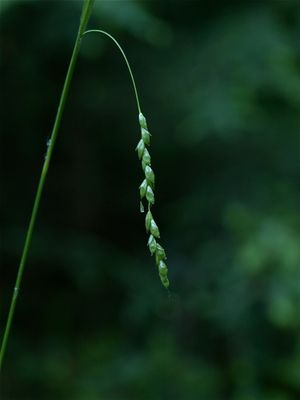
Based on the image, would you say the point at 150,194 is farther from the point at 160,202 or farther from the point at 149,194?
the point at 160,202

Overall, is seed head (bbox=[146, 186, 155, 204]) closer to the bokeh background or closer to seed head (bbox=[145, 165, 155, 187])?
seed head (bbox=[145, 165, 155, 187])

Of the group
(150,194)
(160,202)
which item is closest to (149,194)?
(150,194)

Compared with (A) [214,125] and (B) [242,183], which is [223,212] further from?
(A) [214,125]

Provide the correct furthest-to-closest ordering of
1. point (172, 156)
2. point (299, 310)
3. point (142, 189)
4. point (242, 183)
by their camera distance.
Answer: point (172, 156) < point (242, 183) < point (299, 310) < point (142, 189)

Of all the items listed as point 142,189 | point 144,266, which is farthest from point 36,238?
point 142,189

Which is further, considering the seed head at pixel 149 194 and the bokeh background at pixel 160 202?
the bokeh background at pixel 160 202

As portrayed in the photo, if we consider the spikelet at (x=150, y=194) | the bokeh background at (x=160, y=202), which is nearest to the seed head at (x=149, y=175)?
the spikelet at (x=150, y=194)

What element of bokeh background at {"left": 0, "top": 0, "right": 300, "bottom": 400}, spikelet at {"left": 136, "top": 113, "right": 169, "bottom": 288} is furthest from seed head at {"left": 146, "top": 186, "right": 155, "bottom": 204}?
bokeh background at {"left": 0, "top": 0, "right": 300, "bottom": 400}

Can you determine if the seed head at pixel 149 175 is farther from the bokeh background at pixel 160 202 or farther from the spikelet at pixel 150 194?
the bokeh background at pixel 160 202
